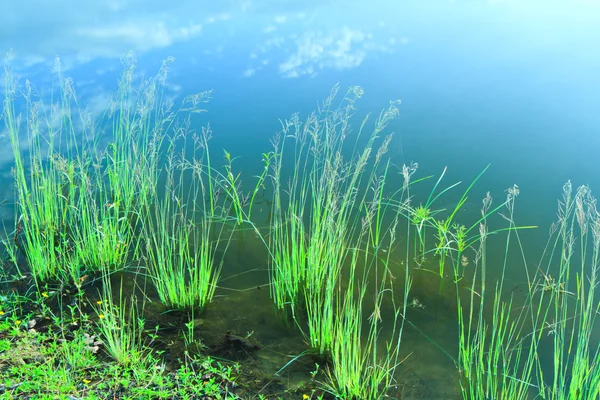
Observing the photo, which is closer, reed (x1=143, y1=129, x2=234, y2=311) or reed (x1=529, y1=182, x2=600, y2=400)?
reed (x1=529, y1=182, x2=600, y2=400)

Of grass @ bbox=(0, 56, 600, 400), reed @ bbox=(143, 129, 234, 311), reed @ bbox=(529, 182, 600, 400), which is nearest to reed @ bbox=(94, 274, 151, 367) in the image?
grass @ bbox=(0, 56, 600, 400)

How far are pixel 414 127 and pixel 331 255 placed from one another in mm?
2533

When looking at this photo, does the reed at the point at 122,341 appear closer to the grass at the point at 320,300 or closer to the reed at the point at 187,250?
the grass at the point at 320,300

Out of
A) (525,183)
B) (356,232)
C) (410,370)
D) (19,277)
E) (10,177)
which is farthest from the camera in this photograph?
(10,177)

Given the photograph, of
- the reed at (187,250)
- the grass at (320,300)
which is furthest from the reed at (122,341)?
the reed at (187,250)

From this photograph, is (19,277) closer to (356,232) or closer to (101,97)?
(356,232)

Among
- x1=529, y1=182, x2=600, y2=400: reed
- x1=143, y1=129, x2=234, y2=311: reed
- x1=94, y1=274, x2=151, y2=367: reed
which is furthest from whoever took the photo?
x1=143, y1=129, x2=234, y2=311: reed

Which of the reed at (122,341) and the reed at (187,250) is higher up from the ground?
the reed at (187,250)

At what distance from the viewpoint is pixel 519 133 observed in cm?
482

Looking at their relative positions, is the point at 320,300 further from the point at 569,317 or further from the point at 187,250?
the point at 569,317

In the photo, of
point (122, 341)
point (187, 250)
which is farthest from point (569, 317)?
point (122, 341)

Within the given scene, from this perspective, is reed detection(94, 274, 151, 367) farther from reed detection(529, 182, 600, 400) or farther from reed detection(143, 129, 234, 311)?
reed detection(529, 182, 600, 400)

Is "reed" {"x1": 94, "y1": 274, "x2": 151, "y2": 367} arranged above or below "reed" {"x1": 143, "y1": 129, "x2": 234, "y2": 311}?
below

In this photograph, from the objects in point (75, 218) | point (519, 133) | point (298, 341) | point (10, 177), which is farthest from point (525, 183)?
point (10, 177)
